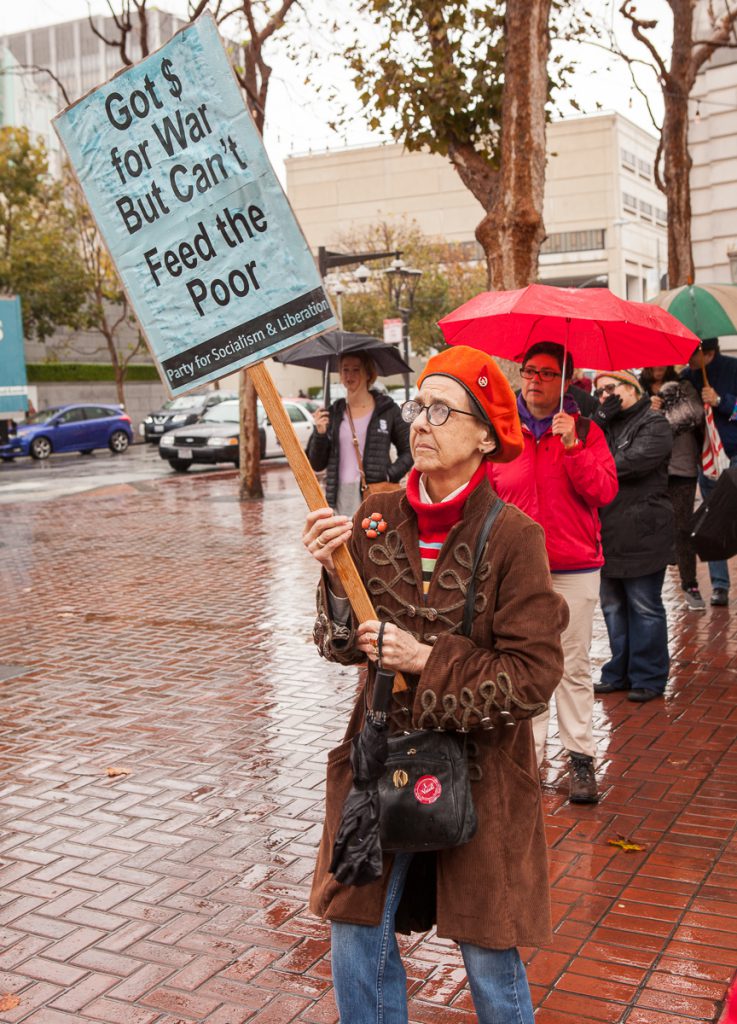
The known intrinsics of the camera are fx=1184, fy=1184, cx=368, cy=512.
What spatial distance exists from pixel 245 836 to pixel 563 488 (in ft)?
6.52

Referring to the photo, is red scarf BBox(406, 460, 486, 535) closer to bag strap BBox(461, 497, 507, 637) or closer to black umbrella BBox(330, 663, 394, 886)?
bag strap BBox(461, 497, 507, 637)

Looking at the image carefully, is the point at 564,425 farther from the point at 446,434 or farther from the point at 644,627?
the point at 446,434

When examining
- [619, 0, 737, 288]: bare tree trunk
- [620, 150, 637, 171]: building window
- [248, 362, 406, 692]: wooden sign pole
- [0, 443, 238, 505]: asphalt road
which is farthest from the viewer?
[620, 150, 637, 171]: building window

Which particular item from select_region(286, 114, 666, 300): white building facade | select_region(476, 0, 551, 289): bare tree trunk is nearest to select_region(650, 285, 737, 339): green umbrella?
select_region(476, 0, 551, 289): bare tree trunk

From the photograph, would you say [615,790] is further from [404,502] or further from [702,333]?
[702,333]

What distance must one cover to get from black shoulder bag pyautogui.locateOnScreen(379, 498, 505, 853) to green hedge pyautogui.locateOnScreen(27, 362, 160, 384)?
4560 centimetres

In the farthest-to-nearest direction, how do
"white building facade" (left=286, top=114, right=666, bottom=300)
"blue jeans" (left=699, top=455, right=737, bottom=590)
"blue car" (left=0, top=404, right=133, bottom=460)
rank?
1. "white building facade" (left=286, top=114, right=666, bottom=300)
2. "blue car" (left=0, top=404, right=133, bottom=460)
3. "blue jeans" (left=699, top=455, right=737, bottom=590)

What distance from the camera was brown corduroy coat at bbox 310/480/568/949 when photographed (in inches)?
99.5

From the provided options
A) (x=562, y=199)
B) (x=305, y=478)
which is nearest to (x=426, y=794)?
(x=305, y=478)

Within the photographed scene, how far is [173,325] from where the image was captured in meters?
2.80

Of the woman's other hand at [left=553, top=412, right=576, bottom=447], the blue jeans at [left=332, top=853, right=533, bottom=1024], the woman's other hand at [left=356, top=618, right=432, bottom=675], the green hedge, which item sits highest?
the green hedge

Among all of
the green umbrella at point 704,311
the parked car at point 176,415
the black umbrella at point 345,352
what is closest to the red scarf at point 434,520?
the black umbrella at point 345,352

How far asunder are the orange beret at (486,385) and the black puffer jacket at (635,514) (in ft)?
12.8

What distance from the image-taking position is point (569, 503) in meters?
5.13
